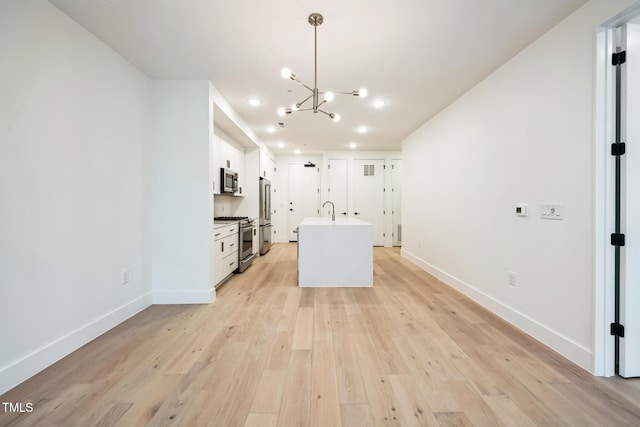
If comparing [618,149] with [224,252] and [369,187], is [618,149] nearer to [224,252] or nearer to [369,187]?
[224,252]

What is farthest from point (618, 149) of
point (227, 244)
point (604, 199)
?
point (227, 244)

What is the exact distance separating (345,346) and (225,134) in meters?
3.83

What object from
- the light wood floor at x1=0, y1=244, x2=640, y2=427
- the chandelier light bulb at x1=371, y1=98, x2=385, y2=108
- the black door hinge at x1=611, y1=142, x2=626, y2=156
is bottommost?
the light wood floor at x1=0, y1=244, x2=640, y2=427

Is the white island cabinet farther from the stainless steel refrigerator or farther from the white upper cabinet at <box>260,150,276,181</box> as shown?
the white upper cabinet at <box>260,150,276,181</box>

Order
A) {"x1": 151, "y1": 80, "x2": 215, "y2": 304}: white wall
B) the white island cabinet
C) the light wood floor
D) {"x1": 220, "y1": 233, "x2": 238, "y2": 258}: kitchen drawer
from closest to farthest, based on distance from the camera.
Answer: the light wood floor, {"x1": 151, "y1": 80, "x2": 215, "y2": 304}: white wall, {"x1": 220, "y1": 233, "x2": 238, "y2": 258}: kitchen drawer, the white island cabinet

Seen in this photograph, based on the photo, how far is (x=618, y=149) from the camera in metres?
1.63

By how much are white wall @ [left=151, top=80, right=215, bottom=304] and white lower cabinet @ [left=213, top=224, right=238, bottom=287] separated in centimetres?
35

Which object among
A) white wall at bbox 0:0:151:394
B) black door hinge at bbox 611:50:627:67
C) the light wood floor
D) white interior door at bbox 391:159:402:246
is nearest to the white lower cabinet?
the light wood floor

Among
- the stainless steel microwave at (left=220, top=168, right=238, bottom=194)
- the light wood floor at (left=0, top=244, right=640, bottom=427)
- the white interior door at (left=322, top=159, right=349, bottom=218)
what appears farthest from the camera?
the white interior door at (left=322, top=159, right=349, bottom=218)

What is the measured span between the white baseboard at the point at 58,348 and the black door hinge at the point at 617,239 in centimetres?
385

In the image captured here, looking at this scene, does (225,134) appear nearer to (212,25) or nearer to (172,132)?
(172,132)

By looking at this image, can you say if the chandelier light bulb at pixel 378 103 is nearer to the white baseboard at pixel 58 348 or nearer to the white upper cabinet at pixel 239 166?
the white upper cabinet at pixel 239 166

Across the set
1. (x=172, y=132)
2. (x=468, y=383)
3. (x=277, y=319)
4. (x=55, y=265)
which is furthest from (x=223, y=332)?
(x=172, y=132)

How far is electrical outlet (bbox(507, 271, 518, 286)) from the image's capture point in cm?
244
